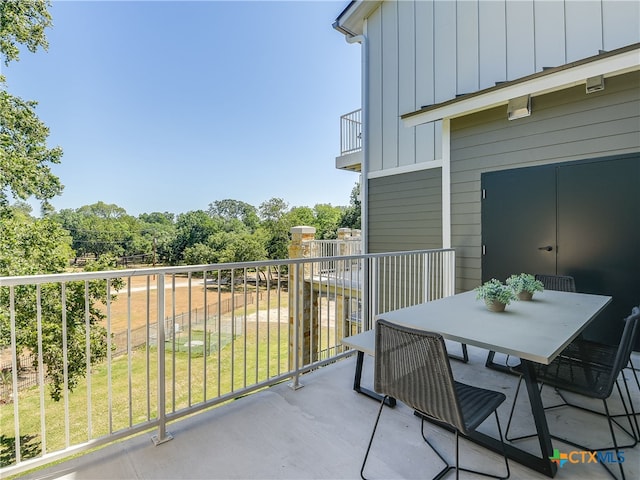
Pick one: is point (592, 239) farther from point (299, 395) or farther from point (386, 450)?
point (299, 395)

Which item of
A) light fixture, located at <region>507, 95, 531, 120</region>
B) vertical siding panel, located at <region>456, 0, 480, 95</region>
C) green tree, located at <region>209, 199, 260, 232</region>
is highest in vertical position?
green tree, located at <region>209, 199, 260, 232</region>

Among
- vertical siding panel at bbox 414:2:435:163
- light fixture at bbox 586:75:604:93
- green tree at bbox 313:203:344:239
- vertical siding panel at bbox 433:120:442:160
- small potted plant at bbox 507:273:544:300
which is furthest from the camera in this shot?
green tree at bbox 313:203:344:239

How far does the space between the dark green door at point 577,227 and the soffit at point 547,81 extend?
861 millimetres

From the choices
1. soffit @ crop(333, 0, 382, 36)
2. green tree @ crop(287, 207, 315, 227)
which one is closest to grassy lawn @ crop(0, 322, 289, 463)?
soffit @ crop(333, 0, 382, 36)

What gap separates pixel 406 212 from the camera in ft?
17.6

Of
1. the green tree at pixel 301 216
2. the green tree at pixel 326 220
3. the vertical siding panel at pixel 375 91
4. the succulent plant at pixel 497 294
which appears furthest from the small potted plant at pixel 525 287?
the green tree at pixel 301 216

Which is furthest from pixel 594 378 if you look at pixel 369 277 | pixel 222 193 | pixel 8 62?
pixel 222 193

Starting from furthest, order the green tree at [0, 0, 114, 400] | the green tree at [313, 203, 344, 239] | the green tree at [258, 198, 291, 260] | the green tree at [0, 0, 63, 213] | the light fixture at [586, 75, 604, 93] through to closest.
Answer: the green tree at [313, 203, 344, 239]
the green tree at [258, 198, 291, 260]
the green tree at [0, 0, 63, 213]
the green tree at [0, 0, 114, 400]
the light fixture at [586, 75, 604, 93]

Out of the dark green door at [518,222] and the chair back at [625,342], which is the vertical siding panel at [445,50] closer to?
the dark green door at [518,222]

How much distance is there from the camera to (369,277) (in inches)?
229

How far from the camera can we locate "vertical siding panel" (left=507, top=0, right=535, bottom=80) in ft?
13.0

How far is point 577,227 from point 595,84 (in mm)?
1400

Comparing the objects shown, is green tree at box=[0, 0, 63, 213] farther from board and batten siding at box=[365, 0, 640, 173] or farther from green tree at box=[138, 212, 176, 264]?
green tree at box=[138, 212, 176, 264]

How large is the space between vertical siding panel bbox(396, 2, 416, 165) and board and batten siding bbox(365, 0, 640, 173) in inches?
0.6
